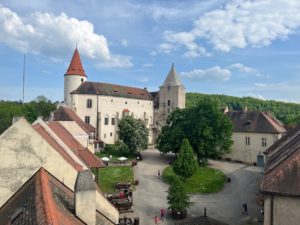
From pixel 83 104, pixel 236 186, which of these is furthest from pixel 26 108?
pixel 236 186

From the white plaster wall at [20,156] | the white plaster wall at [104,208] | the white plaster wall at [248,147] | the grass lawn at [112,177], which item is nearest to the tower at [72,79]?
the grass lawn at [112,177]

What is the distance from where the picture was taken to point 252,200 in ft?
99.6

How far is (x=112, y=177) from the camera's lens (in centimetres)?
3653

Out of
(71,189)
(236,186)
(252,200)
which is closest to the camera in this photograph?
(71,189)

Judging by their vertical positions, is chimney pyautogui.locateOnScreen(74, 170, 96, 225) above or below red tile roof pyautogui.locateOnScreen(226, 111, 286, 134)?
below

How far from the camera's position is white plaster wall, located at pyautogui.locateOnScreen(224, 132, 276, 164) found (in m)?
48.7

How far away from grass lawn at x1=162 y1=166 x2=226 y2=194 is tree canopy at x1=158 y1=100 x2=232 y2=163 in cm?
351

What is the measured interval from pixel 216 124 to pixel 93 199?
3619 cm

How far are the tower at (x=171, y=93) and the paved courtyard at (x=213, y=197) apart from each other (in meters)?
31.5

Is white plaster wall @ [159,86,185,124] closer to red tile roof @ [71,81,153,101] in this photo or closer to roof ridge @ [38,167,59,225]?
red tile roof @ [71,81,153,101]

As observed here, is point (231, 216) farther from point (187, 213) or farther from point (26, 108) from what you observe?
A: point (26, 108)

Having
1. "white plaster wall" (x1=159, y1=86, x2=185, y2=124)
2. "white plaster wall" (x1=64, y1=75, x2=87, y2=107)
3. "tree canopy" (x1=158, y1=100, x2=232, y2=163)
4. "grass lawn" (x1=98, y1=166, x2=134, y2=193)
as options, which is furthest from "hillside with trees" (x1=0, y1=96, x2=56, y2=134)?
"tree canopy" (x1=158, y1=100, x2=232, y2=163)

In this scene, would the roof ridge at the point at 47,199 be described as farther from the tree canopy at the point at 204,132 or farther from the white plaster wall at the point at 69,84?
the white plaster wall at the point at 69,84

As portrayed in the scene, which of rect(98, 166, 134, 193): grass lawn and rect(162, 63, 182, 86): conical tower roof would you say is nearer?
rect(98, 166, 134, 193): grass lawn
